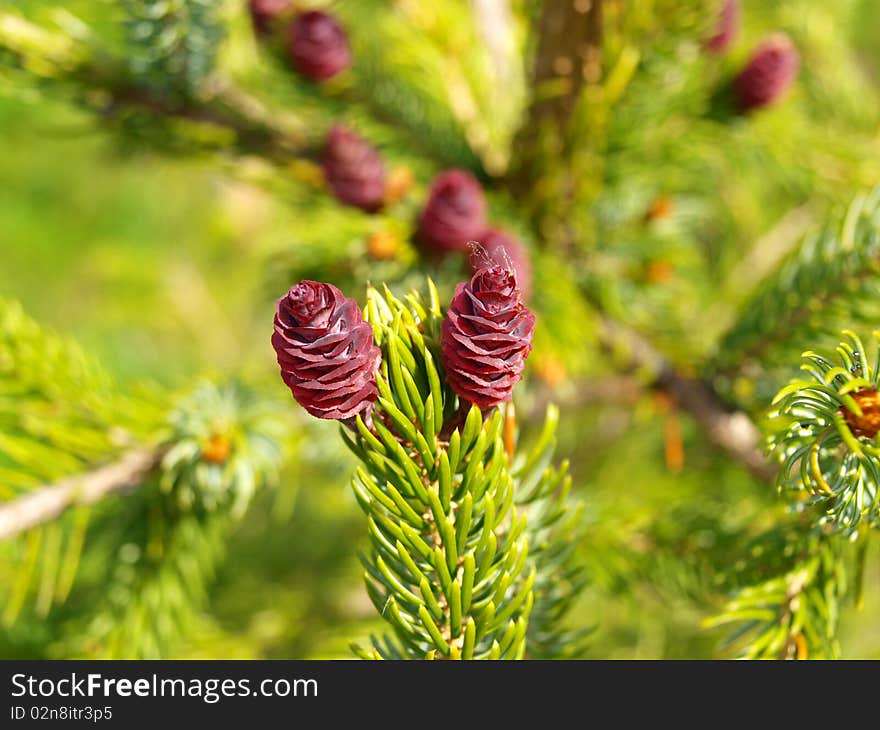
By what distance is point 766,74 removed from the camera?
2.18 ft

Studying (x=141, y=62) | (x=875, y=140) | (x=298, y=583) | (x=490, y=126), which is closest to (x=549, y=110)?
(x=490, y=126)

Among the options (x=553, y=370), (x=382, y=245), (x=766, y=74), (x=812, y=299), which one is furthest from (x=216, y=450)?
(x=766, y=74)

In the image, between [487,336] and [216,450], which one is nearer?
[487,336]

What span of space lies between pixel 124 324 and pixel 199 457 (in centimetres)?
149

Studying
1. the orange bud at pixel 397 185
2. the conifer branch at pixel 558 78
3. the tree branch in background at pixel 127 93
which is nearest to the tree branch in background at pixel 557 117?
the conifer branch at pixel 558 78

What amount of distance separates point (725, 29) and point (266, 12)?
415 millimetres

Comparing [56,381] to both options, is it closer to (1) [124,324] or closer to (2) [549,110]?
(2) [549,110]

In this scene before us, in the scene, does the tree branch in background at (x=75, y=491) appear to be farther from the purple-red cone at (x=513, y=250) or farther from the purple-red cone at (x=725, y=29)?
the purple-red cone at (x=725, y=29)

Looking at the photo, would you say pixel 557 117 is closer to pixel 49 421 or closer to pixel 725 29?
pixel 725 29

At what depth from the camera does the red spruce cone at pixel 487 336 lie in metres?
0.35

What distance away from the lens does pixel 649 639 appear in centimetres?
85

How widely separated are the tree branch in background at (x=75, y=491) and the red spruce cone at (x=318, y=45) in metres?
0.37

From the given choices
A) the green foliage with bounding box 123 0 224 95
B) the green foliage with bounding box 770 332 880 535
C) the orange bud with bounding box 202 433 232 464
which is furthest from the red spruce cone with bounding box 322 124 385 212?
the green foliage with bounding box 770 332 880 535

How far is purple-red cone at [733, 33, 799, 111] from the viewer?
2.15 ft
